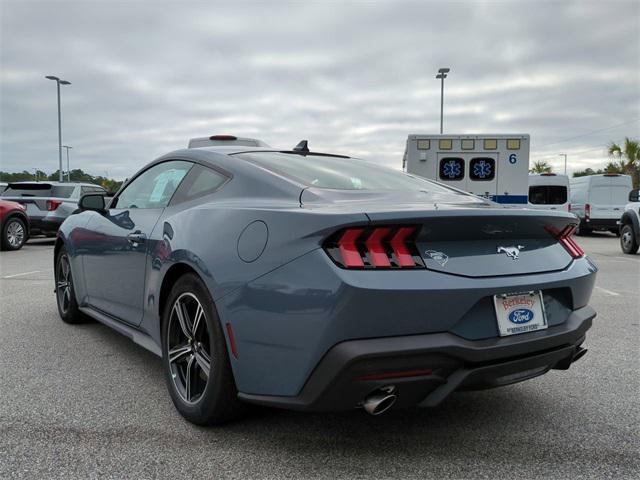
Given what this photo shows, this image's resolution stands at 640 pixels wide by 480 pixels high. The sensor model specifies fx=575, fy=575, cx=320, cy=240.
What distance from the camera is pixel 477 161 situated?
12031mm

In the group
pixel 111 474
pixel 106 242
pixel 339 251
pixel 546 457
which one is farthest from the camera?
pixel 106 242

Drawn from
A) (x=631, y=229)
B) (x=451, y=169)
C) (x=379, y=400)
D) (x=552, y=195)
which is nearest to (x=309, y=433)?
(x=379, y=400)

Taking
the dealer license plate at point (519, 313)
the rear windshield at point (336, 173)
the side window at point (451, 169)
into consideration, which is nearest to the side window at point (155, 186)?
the rear windshield at point (336, 173)

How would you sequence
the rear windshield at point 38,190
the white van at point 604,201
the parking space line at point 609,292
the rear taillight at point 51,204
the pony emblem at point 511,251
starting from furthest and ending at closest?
the white van at point 604,201 → the rear windshield at point 38,190 → the rear taillight at point 51,204 → the parking space line at point 609,292 → the pony emblem at point 511,251

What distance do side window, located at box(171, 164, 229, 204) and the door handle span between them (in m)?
0.29

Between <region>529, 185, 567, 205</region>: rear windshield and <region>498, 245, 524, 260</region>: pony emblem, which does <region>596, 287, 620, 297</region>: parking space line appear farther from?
<region>529, 185, 567, 205</region>: rear windshield

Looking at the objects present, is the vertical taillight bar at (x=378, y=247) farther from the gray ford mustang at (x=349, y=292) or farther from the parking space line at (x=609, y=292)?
the parking space line at (x=609, y=292)

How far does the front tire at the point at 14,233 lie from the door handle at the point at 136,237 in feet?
35.0

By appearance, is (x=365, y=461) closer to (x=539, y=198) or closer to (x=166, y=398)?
(x=166, y=398)

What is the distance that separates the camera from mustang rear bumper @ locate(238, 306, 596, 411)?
2.16 metres

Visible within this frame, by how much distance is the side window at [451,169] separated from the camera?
12023mm

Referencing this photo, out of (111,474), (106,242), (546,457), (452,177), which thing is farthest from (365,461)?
(452,177)

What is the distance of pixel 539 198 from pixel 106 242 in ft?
60.7

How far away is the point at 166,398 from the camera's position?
3.28 meters
